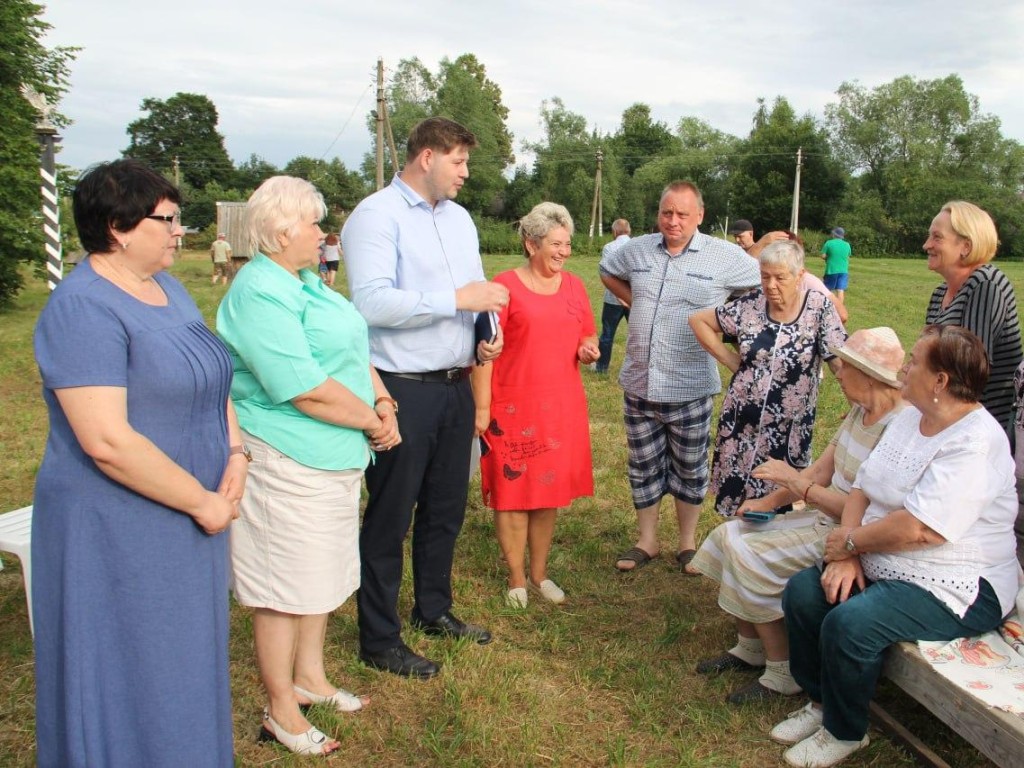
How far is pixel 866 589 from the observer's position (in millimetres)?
2795

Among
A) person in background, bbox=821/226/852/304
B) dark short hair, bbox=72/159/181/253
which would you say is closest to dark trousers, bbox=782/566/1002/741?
dark short hair, bbox=72/159/181/253

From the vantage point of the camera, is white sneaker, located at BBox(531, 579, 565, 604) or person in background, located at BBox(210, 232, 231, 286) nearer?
white sneaker, located at BBox(531, 579, 565, 604)

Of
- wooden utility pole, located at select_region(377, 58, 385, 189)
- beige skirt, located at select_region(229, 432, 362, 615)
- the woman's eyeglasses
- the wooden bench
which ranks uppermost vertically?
wooden utility pole, located at select_region(377, 58, 385, 189)

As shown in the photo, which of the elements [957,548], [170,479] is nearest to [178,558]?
[170,479]

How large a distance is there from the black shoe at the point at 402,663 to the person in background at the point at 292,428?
1.60 ft

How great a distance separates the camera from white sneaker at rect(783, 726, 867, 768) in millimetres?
2805

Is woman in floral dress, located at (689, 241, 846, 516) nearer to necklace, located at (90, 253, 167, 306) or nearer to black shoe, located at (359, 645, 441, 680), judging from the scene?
black shoe, located at (359, 645, 441, 680)

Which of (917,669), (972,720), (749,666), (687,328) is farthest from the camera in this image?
(687,328)

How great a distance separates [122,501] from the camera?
6.55ft

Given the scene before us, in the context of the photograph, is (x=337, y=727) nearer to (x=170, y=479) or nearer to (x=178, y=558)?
(x=178, y=558)

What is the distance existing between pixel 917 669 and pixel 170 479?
227 centimetres

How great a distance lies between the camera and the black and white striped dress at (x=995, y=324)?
3637 millimetres

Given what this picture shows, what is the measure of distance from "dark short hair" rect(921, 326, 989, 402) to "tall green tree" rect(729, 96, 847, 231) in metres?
50.8

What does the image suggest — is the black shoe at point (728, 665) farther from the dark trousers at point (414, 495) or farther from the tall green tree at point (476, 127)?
the tall green tree at point (476, 127)
